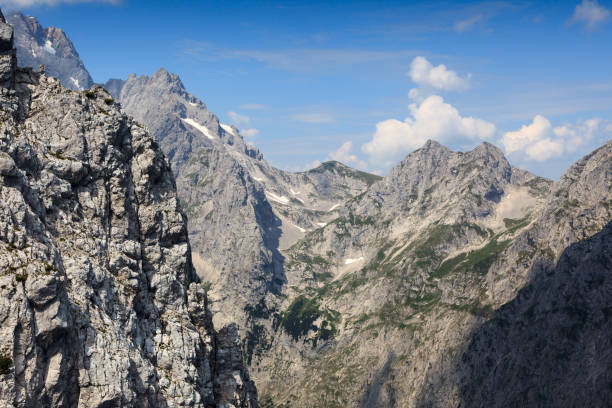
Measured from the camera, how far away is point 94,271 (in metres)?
49.2

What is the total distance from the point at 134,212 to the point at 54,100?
63.9 ft

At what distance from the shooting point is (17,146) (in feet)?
160

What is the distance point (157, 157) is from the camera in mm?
72188

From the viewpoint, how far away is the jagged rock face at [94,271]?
127 feet

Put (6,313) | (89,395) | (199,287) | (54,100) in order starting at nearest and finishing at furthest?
(6,313) < (89,395) < (54,100) < (199,287)

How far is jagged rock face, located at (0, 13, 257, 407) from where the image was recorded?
127 ft

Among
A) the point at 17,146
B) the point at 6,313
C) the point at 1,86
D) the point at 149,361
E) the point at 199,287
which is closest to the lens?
the point at 6,313

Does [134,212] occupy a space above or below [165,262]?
above

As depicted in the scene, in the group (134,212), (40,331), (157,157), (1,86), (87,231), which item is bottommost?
(40,331)

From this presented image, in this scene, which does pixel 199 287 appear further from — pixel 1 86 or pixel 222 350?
pixel 1 86

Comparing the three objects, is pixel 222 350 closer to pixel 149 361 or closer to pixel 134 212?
pixel 149 361

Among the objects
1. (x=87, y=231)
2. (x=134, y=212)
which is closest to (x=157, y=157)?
(x=134, y=212)

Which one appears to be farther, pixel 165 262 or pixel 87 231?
pixel 165 262

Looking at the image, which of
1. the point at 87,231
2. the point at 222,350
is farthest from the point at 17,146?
the point at 222,350
